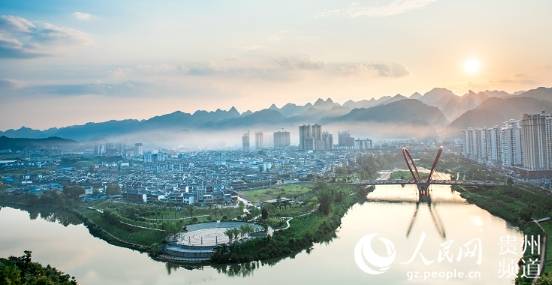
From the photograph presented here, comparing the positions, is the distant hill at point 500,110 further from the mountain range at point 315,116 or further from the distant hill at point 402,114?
the distant hill at point 402,114

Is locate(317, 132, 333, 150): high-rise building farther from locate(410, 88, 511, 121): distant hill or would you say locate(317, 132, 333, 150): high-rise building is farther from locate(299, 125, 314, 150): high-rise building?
locate(410, 88, 511, 121): distant hill

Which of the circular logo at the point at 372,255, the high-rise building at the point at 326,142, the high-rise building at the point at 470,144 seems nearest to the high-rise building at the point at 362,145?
the high-rise building at the point at 326,142

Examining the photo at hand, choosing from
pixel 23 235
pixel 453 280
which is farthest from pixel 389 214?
pixel 23 235

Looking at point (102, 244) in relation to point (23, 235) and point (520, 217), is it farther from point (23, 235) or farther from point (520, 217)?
point (520, 217)

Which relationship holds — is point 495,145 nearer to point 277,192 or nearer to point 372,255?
point 277,192


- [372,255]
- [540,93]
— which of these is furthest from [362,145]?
[372,255]
